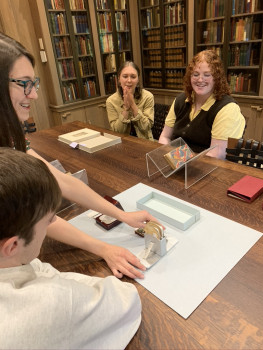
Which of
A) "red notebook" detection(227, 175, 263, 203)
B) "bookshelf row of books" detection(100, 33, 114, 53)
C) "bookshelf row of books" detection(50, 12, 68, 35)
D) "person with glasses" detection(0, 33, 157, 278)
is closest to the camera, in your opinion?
"person with glasses" detection(0, 33, 157, 278)

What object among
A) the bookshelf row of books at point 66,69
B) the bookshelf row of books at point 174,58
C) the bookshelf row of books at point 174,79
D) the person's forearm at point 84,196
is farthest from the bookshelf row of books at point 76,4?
the person's forearm at point 84,196

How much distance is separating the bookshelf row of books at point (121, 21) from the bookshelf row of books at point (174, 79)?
3.31 ft

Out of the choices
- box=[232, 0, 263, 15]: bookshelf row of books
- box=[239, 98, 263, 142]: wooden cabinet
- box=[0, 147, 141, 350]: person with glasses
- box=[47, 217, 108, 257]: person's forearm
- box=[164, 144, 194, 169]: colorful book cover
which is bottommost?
Answer: box=[239, 98, 263, 142]: wooden cabinet

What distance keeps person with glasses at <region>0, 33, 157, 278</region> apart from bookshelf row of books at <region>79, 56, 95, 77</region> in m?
3.19

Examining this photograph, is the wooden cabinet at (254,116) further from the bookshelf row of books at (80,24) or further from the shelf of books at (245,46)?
the bookshelf row of books at (80,24)

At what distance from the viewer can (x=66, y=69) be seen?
3805 millimetres

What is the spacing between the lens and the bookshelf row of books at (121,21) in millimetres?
3987

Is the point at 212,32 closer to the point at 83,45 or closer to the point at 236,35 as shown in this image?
the point at 236,35

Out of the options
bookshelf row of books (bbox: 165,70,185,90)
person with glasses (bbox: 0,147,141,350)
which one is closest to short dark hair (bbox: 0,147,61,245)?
person with glasses (bbox: 0,147,141,350)

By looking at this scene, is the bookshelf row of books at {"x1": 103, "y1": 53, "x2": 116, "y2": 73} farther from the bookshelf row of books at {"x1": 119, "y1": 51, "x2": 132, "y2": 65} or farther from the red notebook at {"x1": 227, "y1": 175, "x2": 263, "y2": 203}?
the red notebook at {"x1": 227, "y1": 175, "x2": 263, "y2": 203}

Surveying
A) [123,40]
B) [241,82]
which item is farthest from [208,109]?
[123,40]

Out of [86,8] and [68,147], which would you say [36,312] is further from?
[86,8]

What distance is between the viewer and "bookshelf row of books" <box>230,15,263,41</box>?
3056 mm

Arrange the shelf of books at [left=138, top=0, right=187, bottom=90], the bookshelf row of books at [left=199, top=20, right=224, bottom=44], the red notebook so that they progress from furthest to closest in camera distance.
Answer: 1. the shelf of books at [left=138, top=0, right=187, bottom=90]
2. the bookshelf row of books at [left=199, top=20, right=224, bottom=44]
3. the red notebook
